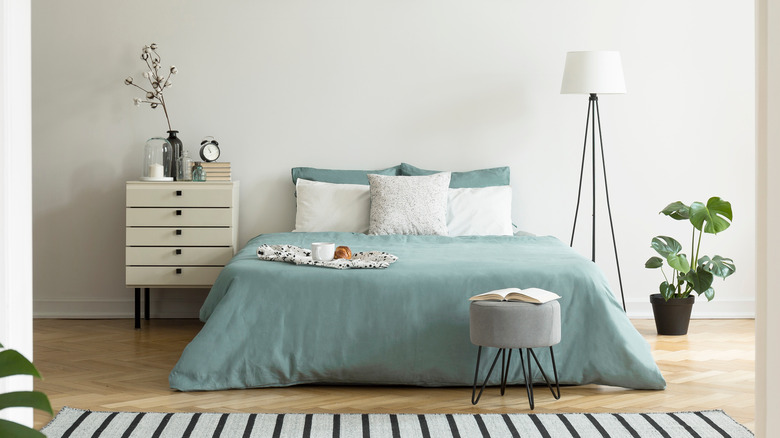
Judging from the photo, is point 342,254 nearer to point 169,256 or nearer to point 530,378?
point 530,378

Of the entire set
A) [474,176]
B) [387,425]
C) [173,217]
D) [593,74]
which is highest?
[593,74]

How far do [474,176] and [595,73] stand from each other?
968mm

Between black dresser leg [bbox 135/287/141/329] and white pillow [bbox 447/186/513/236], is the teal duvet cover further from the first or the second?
black dresser leg [bbox 135/287/141/329]

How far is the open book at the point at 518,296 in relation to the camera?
311 cm

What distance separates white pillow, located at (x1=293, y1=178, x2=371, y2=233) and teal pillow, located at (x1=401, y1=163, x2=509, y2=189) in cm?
34

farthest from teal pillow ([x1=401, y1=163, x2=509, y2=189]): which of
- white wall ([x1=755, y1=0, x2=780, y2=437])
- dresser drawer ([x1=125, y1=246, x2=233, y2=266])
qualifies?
white wall ([x1=755, y1=0, x2=780, y2=437])

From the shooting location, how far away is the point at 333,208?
4.84 meters

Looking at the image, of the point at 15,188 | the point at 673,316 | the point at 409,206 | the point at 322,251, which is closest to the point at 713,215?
the point at 673,316

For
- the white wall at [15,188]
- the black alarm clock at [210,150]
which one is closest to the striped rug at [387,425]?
the white wall at [15,188]

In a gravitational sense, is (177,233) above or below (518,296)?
above

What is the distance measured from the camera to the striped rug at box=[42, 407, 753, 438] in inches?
112

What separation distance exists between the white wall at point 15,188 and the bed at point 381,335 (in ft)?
3.04

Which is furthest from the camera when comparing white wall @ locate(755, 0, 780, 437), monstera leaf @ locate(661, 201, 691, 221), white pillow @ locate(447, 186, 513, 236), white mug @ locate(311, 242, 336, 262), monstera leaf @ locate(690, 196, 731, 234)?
white pillow @ locate(447, 186, 513, 236)

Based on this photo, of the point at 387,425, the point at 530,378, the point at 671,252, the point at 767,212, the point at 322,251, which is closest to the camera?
the point at 767,212
